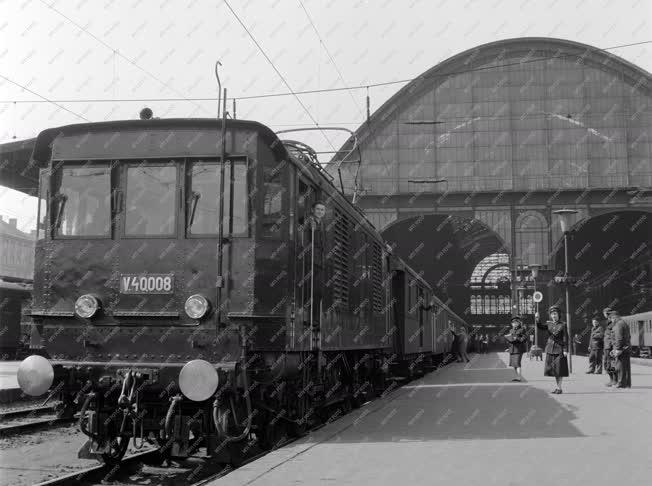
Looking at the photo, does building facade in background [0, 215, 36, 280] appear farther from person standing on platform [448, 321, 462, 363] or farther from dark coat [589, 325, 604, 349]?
dark coat [589, 325, 604, 349]

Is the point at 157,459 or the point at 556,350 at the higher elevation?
the point at 556,350

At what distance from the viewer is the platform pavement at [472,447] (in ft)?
19.7

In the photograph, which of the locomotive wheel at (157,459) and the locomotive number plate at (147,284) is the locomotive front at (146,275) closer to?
the locomotive number plate at (147,284)

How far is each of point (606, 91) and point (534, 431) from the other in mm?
39474

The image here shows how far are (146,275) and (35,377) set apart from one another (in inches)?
55.1

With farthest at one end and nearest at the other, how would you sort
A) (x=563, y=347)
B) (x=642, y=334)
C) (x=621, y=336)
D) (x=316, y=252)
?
(x=642, y=334)
(x=621, y=336)
(x=563, y=347)
(x=316, y=252)

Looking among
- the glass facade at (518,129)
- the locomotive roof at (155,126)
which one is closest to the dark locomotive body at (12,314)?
the glass facade at (518,129)

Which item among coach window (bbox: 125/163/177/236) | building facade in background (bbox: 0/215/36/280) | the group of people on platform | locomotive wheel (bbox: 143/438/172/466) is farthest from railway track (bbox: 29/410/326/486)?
building facade in background (bbox: 0/215/36/280)

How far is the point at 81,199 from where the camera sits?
789cm

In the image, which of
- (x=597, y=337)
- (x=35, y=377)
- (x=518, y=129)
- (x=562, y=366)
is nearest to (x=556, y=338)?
(x=562, y=366)

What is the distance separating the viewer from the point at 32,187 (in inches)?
775

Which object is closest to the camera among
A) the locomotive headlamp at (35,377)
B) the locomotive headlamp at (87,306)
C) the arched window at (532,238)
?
the locomotive headlamp at (35,377)

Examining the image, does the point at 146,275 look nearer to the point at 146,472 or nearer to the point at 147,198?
→ the point at 147,198

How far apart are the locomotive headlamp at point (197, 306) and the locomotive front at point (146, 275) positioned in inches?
0.7
